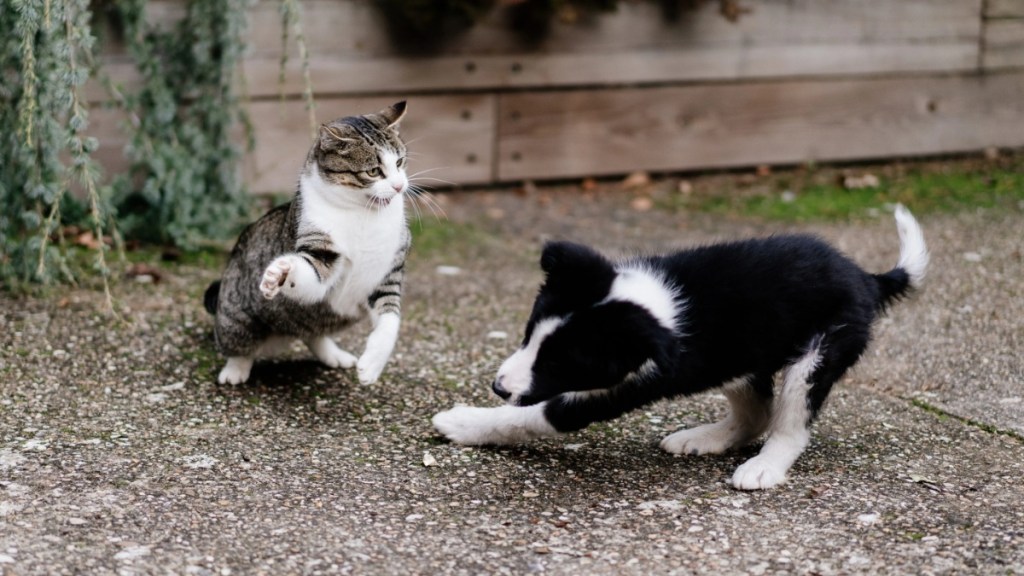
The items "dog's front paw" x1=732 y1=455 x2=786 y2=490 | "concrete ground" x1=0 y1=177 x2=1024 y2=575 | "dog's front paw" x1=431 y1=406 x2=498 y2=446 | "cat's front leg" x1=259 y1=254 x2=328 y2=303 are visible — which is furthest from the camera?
"dog's front paw" x1=431 y1=406 x2=498 y2=446

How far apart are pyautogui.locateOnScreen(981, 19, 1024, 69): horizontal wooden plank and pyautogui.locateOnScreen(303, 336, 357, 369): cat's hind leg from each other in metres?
5.47

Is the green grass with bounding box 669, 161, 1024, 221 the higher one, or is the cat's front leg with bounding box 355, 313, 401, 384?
the cat's front leg with bounding box 355, 313, 401, 384

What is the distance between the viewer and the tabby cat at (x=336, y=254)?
3.69 metres

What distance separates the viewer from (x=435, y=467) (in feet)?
11.3

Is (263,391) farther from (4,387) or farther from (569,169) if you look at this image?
(569,169)

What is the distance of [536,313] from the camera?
127 inches

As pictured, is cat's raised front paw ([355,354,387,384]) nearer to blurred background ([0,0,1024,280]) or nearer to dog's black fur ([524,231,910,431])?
dog's black fur ([524,231,910,431])

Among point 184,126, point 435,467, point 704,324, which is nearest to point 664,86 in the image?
point 184,126

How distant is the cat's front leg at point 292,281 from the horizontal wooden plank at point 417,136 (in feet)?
8.29

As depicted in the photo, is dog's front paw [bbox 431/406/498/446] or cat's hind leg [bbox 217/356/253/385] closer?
dog's front paw [bbox 431/406/498/446]

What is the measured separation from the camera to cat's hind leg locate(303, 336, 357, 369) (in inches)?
167

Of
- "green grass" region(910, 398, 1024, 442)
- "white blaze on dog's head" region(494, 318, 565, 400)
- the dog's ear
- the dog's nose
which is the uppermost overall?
the dog's ear

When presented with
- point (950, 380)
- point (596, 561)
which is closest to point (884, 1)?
point (950, 380)

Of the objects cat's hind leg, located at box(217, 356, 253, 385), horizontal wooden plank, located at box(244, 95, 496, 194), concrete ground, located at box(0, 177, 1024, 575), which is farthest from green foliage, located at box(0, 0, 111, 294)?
horizontal wooden plank, located at box(244, 95, 496, 194)
